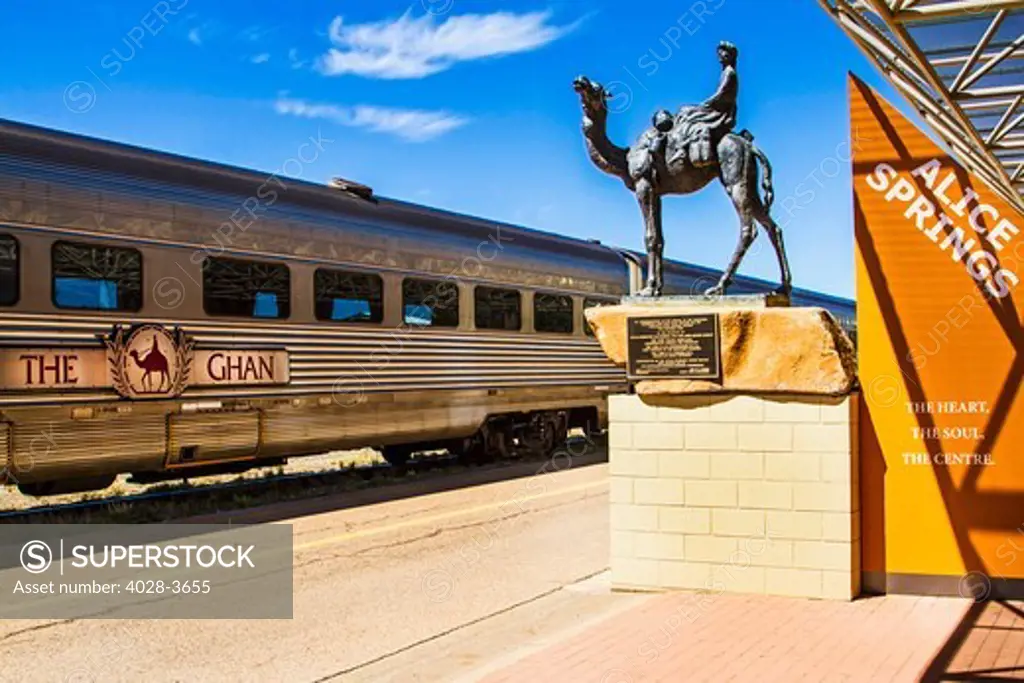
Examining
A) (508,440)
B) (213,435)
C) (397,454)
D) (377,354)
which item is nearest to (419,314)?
(377,354)

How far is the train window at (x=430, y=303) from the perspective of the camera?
14.5 metres

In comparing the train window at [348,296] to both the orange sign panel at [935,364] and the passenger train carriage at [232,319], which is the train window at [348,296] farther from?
the orange sign panel at [935,364]

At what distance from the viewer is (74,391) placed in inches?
400

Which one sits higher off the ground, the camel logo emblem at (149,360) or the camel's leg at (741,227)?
the camel's leg at (741,227)

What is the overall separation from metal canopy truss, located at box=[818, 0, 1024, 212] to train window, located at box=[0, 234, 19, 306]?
7.98 m

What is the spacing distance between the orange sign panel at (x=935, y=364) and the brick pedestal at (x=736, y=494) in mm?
272

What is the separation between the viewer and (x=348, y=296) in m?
13.6

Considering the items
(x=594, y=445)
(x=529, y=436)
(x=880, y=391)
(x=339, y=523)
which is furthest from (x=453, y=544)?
(x=594, y=445)

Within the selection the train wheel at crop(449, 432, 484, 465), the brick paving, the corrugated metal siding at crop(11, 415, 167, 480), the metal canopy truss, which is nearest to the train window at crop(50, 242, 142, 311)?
the corrugated metal siding at crop(11, 415, 167, 480)

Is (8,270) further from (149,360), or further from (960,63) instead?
(960,63)

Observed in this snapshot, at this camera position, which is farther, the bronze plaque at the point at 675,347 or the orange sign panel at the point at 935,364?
the bronze plaque at the point at 675,347

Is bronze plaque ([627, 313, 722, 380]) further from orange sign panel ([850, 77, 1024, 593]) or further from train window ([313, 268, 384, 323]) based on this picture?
train window ([313, 268, 384, 323])

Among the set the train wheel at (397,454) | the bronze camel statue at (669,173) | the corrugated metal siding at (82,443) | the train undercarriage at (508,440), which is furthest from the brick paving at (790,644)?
the train wheel at (397,454)

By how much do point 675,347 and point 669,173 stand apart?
1590mm
